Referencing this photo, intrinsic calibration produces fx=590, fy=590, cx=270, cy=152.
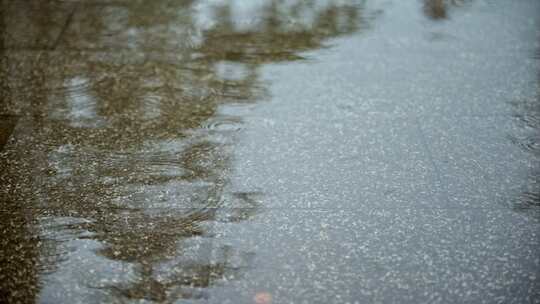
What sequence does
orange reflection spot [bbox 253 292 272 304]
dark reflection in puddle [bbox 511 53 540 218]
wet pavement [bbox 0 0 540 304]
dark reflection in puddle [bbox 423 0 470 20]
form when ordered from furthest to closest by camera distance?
dark reflection in puddle [bbox 423 0 470 20] → dark reflection in puddle [bbox 511 53 540 218] → wet pavement [bbox 0 0 540 304] → orange reflection spot [bbox 253 292 272 304]

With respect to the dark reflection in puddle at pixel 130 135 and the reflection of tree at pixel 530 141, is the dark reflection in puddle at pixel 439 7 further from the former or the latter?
the reflection of tree at pixel 530 141

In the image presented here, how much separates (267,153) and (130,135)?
0.72 metres

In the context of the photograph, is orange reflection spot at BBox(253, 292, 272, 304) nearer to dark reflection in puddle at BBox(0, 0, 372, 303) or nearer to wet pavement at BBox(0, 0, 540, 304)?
wet pavement at BBox(0, 0, 540, 304)

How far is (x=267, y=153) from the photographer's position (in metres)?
2.93

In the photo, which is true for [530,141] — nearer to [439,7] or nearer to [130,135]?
[439,7]

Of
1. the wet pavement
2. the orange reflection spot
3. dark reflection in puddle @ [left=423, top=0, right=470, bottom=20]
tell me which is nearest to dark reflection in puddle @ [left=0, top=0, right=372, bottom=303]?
the wet pavement

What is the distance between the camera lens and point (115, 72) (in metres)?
3.56

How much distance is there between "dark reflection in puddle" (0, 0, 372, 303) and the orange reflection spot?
14cm

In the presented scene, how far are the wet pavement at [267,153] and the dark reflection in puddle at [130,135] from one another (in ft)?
0.04

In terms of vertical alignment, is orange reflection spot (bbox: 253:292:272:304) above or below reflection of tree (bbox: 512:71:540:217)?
below

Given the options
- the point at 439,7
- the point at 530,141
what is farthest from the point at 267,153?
the point at 439,7

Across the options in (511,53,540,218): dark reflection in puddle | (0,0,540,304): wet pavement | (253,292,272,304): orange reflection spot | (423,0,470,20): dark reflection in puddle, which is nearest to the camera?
(253,292,272,304): orange reflection spot

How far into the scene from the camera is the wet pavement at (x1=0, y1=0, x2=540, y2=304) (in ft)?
7.50

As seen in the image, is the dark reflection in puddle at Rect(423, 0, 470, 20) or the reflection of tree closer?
the reflection of tree
